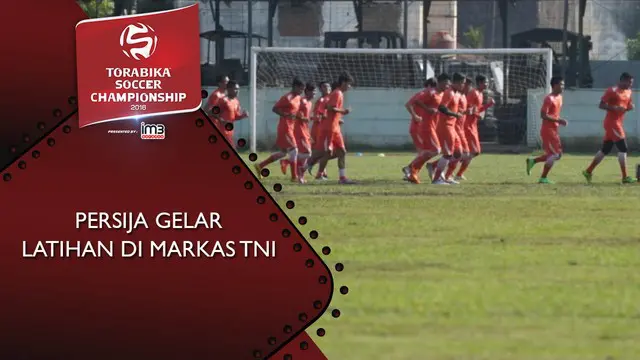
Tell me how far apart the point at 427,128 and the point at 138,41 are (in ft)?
70.1

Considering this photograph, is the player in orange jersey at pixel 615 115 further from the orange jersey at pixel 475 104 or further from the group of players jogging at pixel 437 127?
the orange jersey at pixel 475 104

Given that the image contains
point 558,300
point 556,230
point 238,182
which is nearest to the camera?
point 238,182

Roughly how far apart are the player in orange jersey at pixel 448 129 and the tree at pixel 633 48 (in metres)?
30.9

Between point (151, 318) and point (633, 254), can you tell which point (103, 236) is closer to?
point (151, 318)

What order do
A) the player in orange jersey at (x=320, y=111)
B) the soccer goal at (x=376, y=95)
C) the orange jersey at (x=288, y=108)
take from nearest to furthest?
the orange jersey at (x=288, y=108), the player in orange jersey at (x=320, y=111), the soccer goal at (x=376, y=95)

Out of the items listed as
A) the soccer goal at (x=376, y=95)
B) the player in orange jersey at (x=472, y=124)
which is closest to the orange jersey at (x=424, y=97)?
the player in orange jersey at (x=472, y=124)

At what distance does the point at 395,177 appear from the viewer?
27531 millimetres

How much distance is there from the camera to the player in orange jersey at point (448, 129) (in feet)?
83.8

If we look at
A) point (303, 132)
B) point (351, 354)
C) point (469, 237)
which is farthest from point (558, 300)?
point (303, 132)

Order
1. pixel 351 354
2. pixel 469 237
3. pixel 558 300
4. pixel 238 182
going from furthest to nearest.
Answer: pixel 469 237
pixel 558 300
pixel 351 354
pixel 238 182

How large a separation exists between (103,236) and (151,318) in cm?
32

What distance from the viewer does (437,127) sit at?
2608cm

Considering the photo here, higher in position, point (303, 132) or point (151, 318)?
point (151, 318)
